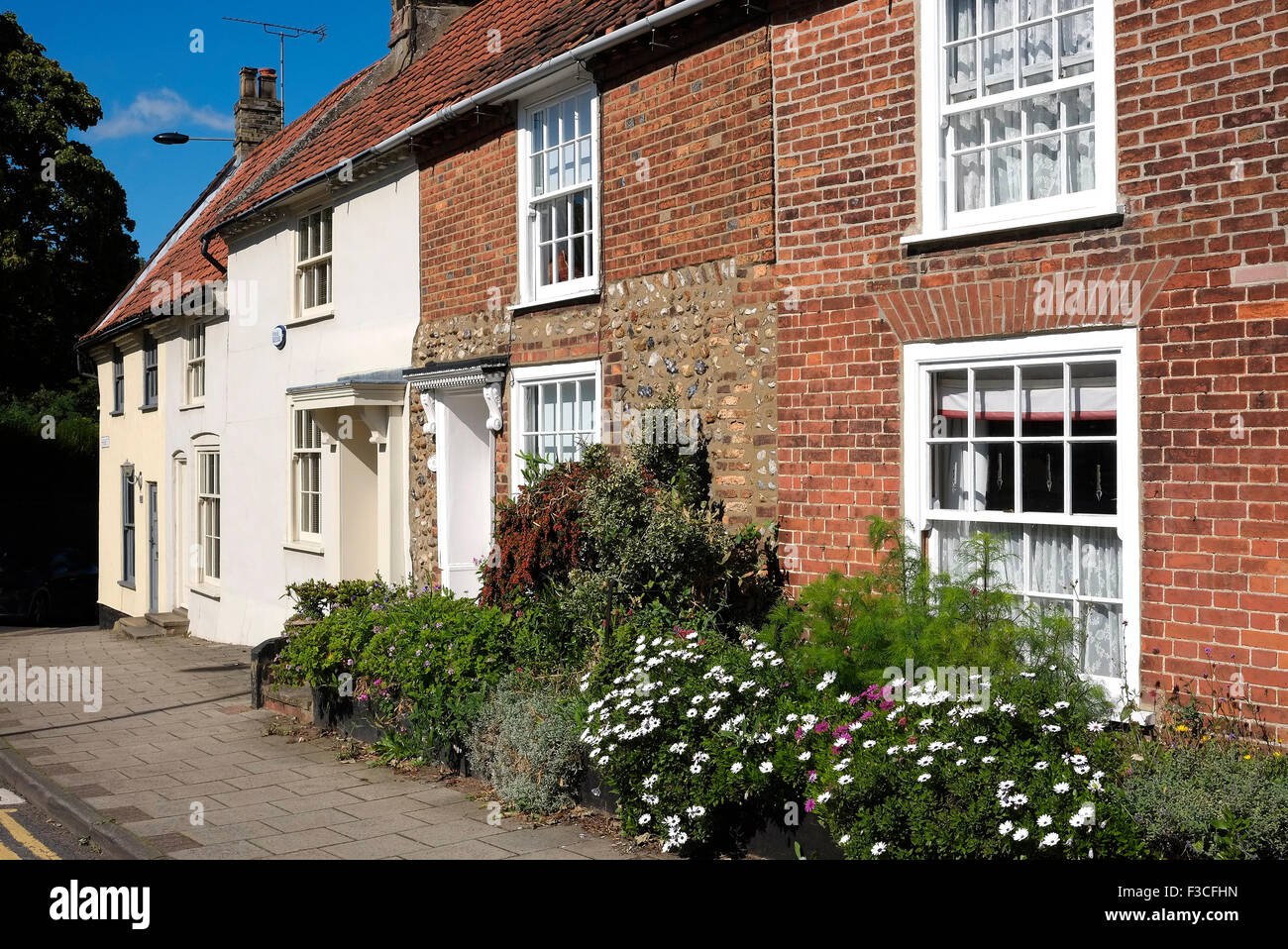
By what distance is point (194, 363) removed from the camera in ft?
64.8

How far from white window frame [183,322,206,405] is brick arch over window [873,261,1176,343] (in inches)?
601

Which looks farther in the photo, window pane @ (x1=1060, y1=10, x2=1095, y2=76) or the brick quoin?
window pane @ (x1=1060, y1=10, x2=1095, y2=76)

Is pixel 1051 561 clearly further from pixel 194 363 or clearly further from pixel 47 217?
pixel 47 217

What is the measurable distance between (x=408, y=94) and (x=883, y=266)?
8649 mm

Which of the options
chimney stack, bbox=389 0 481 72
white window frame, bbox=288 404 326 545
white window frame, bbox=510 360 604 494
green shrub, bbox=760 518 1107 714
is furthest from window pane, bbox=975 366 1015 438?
chimney stack, bbox=389 0 481 72

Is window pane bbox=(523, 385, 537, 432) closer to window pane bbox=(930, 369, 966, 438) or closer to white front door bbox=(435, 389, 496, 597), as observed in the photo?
white front door bbox=(435, 389, 496, 597)

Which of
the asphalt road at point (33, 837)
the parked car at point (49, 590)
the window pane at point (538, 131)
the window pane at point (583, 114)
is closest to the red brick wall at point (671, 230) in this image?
the window pane at point (538, 131)

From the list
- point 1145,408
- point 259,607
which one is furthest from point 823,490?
point 259,607

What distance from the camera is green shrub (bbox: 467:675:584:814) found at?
703 cm

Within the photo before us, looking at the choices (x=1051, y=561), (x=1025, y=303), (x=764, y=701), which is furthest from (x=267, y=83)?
(x=1051, y=561)

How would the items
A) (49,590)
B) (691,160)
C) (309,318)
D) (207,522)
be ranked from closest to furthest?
1. (691,160)
2. (309,318)
3. (207,522)
4. (49,590)

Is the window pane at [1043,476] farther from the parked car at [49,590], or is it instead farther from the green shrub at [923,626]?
the parked car at [49,590]

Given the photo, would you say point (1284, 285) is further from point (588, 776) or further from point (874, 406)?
point (588, 776)

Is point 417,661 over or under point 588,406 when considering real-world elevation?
under
